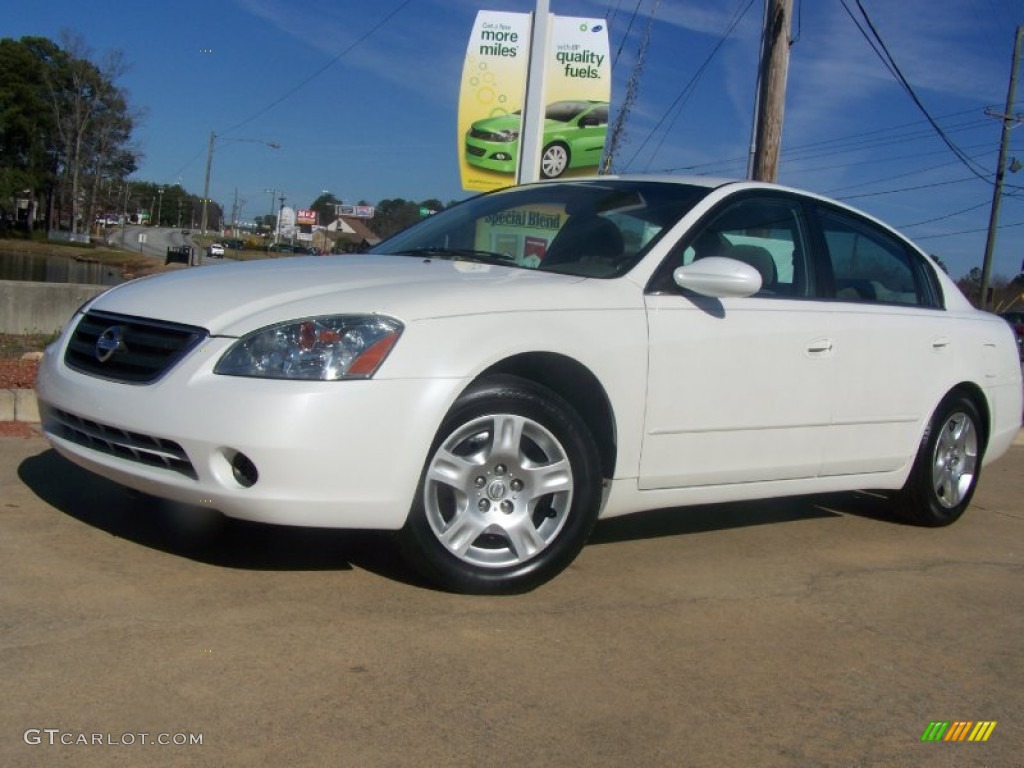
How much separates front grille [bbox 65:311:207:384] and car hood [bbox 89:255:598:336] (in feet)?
0.13

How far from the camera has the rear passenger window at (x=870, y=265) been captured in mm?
4973

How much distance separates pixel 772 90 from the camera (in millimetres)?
10797

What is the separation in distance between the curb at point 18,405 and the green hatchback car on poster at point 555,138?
690 centimetres

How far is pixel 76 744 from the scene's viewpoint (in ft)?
8.11

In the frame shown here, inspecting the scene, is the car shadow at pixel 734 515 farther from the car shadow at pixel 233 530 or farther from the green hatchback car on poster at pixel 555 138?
the green hatchback car on poster at pixel 555 138

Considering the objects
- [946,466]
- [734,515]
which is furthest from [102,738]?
[946,466]

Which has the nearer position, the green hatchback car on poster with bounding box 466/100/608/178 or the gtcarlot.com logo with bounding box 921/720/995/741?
the gtcarlot.com logo with bounding box 921/720/995/741

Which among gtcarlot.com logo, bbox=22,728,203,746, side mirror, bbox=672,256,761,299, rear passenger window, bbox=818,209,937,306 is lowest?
gtcarlot.com logo, bbox=22,728,203,746

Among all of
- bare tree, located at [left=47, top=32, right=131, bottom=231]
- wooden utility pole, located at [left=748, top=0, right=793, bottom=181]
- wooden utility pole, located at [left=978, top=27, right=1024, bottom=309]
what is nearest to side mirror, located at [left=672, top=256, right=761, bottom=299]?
wooden utility pole, located at [left=748, top=0, right=793, bottom=181]

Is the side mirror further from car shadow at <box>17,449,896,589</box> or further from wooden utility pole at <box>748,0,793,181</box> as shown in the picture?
wooden utility pole at <box>748,0,793,181</box>

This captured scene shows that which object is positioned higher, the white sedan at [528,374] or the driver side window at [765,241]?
the driver side window at [765,241]

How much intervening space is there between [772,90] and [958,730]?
885cm

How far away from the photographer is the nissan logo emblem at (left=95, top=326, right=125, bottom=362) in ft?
11.9

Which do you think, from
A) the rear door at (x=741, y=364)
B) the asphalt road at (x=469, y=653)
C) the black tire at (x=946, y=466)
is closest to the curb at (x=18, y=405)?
the asphalt road at (x=469, y=653)
